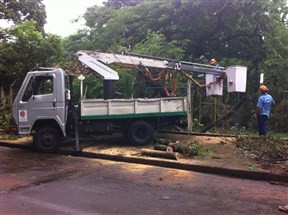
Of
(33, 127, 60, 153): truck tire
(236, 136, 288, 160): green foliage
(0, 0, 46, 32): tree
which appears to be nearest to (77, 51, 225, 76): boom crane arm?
(33, 127, 60, 153): truck tire

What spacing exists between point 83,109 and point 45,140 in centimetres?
148

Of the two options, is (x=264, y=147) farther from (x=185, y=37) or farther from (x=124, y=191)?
(x=185, y=37)

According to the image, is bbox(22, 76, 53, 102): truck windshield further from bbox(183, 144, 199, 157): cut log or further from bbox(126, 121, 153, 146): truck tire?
bbox(183, 144, 199, 157): cut log

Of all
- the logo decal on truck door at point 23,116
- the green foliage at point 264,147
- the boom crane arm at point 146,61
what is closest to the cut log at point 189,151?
the green foliage at point 264,147

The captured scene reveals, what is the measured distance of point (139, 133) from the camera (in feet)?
35.4

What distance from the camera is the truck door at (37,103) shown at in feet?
33.0

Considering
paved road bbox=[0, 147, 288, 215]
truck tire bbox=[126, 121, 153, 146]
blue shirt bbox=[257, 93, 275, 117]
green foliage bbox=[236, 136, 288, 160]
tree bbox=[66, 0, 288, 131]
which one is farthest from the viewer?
tree bbox=[66, 0, 288, 131]

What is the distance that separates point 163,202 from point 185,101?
19.9 feet

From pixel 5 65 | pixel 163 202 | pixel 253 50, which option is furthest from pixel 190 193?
pixel 253 50

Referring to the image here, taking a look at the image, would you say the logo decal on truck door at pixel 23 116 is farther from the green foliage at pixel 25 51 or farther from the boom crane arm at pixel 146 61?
the green foliage at pixel 25 51

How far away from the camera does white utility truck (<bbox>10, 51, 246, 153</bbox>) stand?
33.0 ft

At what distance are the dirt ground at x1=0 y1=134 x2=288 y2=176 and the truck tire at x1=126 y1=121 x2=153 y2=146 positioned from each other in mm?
224

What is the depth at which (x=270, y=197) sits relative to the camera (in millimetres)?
5816

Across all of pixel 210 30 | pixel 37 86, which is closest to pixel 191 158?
pixel 37 86
